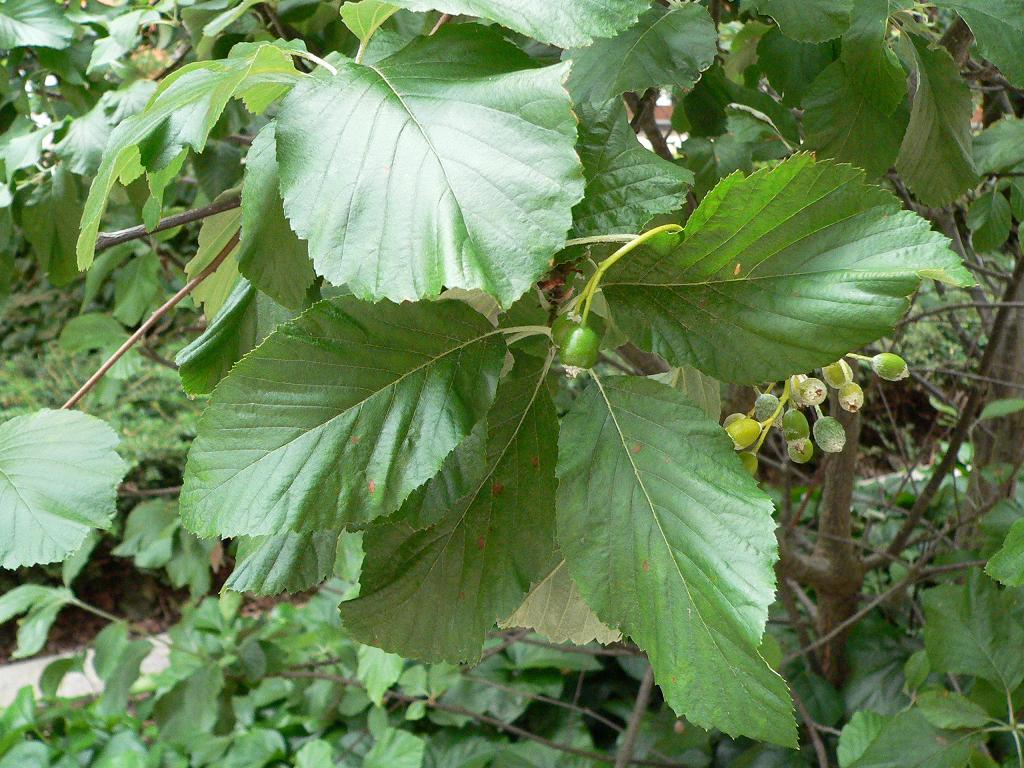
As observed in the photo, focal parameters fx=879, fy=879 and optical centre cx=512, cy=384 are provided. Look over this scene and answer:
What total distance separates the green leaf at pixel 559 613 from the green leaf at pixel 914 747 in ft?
1.76

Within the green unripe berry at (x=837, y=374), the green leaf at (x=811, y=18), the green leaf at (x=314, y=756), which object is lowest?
the green leaf at (x=314, y=756)

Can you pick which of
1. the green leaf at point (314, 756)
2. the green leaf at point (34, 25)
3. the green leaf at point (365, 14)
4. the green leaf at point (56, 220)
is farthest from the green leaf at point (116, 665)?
the green leaf at point (365, 14)

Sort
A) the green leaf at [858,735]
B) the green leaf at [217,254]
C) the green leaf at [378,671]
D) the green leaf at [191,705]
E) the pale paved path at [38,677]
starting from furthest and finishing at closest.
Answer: the pale paved path at [38,677], the green leaf at [191,705], the green leaf at [378,671], the green leaf at [858,735], the green leaf at [217,254]

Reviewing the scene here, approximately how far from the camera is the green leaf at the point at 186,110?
0.39 m

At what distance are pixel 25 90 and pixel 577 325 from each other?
1.24 metres

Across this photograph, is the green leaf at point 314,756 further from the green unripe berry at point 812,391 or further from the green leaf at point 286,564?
the green unripe berry at point 812,391

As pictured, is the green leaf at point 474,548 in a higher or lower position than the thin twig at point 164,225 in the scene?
lower

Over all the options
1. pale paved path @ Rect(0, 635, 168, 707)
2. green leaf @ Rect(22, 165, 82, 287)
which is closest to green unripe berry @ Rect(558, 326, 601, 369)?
green leaf @ Rect(22, 165, 82, 287)

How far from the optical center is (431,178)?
0.33 m

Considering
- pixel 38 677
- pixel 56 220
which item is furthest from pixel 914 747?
pixel 38 677

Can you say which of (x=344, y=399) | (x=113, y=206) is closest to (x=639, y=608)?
(x=344, y=399)

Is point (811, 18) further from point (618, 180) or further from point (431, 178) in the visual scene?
point (431, 178)

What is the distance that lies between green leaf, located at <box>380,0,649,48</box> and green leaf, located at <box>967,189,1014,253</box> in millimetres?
741

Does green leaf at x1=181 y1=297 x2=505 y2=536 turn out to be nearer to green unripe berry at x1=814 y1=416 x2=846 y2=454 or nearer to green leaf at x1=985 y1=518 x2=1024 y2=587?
green unripe berry at x1=814 y1=416 x2=846 y2=454
